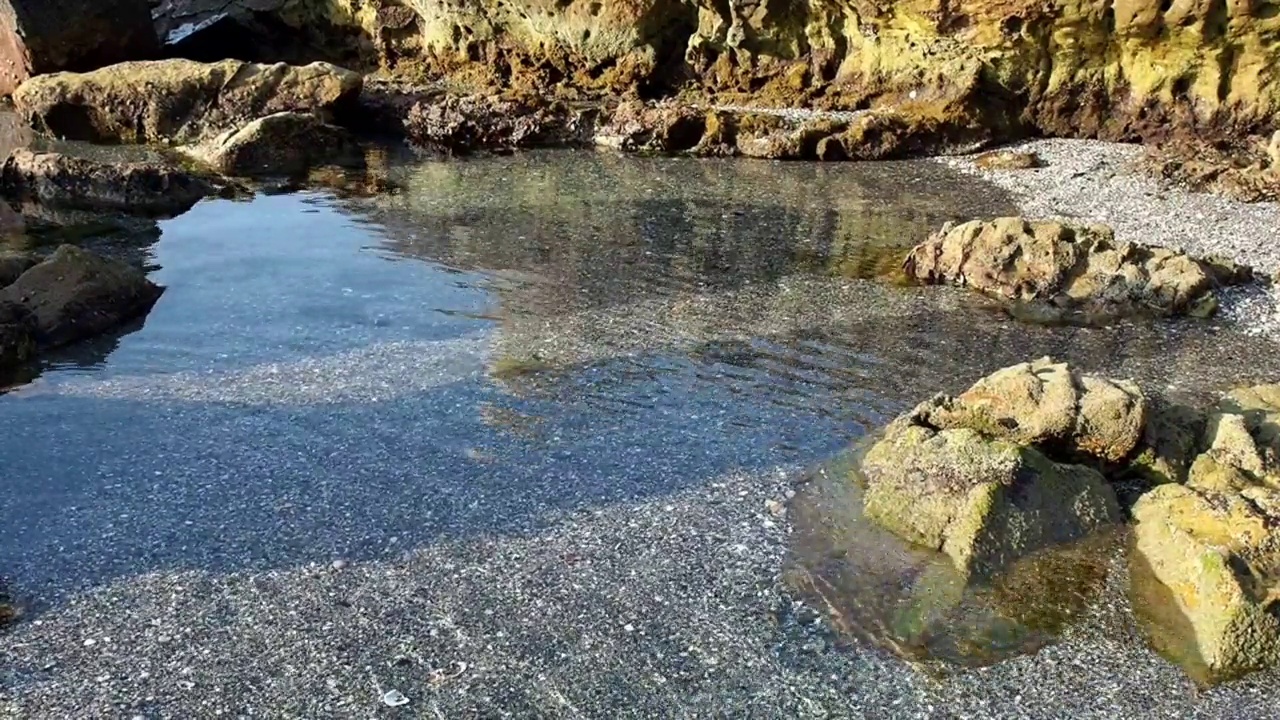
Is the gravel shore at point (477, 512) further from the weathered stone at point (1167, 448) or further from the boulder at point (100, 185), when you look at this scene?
the boulder at point (100, 185)

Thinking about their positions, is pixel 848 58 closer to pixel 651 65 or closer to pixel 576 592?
pixel 651 65

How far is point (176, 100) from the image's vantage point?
2511 centimetres

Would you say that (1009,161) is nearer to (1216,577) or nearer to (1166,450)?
(1166,450)

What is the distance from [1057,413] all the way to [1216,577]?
206cm

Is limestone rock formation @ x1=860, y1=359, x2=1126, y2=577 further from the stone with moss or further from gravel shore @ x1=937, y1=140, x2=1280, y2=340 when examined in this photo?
gravel shore @ x1=937, y1=140, x2=1280, y2=340

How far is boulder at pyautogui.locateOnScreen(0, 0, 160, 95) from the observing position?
27469mm

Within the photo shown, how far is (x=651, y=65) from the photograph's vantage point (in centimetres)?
2750

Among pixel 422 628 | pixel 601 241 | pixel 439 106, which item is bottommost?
pixel 422 628

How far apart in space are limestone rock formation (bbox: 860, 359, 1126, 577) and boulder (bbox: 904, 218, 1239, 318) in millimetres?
4868

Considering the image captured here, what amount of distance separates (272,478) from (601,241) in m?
8.51

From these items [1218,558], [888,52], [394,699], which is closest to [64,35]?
[888,52]

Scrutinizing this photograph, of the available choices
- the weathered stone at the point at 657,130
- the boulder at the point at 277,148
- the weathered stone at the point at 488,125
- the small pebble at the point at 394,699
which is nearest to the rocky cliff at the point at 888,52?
the weathered stone at the point at 657,130

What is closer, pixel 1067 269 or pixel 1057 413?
pixel 1057 413

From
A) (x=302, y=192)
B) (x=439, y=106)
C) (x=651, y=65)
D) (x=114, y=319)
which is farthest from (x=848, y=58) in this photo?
(x=114, y=319)
